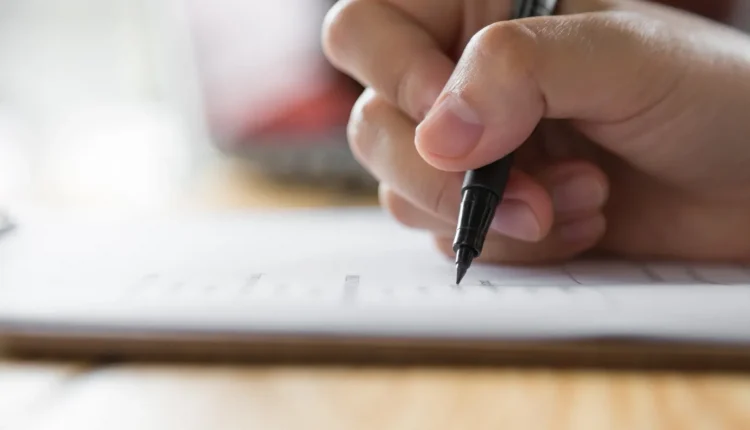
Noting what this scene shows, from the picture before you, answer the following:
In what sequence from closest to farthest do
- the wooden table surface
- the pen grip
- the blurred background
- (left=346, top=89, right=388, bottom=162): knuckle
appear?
the wooden table surface
the pen grip
(left=346, top=89, right=388, bottom=162): knuckle
the blurred background

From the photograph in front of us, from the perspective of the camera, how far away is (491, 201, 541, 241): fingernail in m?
0.38

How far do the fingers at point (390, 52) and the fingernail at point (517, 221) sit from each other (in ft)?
0.24

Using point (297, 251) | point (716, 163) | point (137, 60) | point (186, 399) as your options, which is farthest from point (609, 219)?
point (137, 60)

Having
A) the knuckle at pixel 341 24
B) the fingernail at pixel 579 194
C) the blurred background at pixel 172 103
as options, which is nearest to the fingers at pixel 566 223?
the fingernail at pixel 579 194

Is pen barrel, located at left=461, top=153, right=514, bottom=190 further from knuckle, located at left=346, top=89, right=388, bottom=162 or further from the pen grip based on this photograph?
knuckle, located at left=346, top=89, right=388, bottom=162

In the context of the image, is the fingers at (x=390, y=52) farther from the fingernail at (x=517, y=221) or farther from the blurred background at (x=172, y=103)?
the blurred background at (x=172, y=103)

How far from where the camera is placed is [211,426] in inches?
9.5

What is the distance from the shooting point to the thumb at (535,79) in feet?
1.04

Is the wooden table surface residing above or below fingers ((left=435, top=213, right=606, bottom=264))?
above

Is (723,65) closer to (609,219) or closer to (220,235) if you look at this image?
(609,219)

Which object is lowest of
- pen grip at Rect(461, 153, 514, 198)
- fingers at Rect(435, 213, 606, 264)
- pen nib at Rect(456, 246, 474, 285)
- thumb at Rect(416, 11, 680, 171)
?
fingers at Rect(435, 213, 606, 264)

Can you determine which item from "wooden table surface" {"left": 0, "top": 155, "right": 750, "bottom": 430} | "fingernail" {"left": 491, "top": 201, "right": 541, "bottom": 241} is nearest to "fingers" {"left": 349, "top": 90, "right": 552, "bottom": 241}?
"fingernail" {"left": 491, "top": 201, "right": 541, "bottom": 241}

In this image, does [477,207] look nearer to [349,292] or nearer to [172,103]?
[349,292]

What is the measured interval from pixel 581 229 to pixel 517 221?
6 cm
